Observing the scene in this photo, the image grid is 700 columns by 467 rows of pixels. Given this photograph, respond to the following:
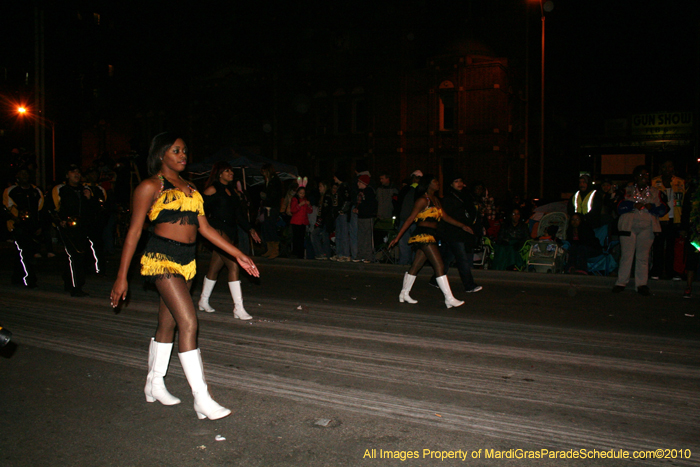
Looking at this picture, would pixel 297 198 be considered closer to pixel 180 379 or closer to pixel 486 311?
pixel 486 311

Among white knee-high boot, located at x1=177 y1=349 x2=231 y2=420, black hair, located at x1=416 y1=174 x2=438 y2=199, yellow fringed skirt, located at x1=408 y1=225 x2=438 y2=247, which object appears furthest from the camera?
black hair, located at x1=416 y1=174 x2=438 y2=199

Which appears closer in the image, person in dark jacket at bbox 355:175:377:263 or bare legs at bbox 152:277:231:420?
bare legs at bbox 152:277:231:420

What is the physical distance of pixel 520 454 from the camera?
3.77 metres

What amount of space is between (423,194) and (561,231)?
5.60 meters

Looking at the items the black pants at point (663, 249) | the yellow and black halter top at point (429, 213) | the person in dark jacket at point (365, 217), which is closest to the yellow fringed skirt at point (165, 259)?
the yellow and black halter top at point (429, 213)

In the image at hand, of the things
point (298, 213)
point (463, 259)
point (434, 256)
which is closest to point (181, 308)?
point (434, 256)

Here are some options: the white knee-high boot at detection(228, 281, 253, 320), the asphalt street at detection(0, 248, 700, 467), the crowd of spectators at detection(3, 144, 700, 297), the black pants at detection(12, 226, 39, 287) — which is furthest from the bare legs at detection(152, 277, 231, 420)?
the black pants at detection(12, 226, 39, 287)

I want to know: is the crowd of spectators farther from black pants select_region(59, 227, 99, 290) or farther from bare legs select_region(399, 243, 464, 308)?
bare legs select_region(399, 243, 464, 308)

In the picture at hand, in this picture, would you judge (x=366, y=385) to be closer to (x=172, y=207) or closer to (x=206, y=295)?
(x=172, y=207)

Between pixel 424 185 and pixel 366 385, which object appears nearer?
pixel 366 385

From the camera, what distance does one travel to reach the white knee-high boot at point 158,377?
4.60 meters

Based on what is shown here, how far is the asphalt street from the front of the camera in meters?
3.86

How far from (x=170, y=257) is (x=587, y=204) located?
9979 millimetres

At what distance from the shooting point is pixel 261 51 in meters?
34.6
